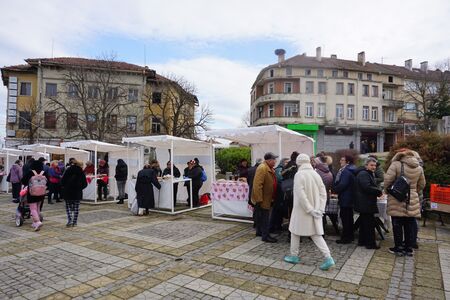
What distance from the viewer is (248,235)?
707 centimetres

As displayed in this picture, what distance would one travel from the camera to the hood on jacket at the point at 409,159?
18.0ft

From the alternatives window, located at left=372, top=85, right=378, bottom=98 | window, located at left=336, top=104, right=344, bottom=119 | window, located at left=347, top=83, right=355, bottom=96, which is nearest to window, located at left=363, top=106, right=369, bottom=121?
window, located at left=372, top=85, right=378, bottom=98

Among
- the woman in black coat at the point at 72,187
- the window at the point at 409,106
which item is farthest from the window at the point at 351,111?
the woman in black coat at the point at 72,187

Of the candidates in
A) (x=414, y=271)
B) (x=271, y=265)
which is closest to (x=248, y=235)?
(x=271, y=265)

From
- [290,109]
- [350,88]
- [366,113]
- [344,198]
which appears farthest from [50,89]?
[366,113]

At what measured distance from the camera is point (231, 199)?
8844 millimetres

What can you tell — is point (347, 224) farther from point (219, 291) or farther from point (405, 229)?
point (219, 291)

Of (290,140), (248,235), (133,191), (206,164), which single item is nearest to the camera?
(248,235)

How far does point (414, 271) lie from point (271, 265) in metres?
2.21

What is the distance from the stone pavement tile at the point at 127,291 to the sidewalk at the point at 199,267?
0.01 metres

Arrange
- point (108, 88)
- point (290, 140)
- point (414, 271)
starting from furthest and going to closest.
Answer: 1. point (108, 88)
2. point (290, 140)
3. point (414, 271)

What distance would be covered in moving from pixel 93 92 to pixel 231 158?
16.7 metres

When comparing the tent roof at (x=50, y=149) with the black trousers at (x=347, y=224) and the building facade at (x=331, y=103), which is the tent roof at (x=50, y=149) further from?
the building facade at (x=331, y=103)

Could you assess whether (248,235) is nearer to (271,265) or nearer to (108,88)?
(271,265)
